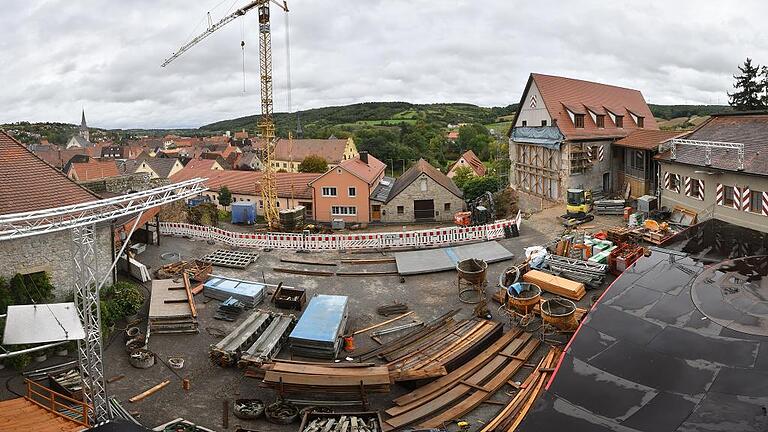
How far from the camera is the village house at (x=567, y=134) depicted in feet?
103

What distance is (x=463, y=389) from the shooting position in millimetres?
12492

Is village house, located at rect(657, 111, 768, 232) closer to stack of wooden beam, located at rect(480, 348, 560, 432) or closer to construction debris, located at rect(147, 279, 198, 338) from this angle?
stack of wooden beam, located at rect(480, 348, 560, 432)

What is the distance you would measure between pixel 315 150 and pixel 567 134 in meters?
52.5

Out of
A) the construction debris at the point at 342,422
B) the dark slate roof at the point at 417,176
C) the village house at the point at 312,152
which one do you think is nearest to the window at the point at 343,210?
the dark slate roof at the point at 417,176

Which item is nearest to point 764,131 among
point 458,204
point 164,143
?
point 458,204

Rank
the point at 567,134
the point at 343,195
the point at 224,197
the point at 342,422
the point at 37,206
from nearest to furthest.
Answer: the point at 342,422
the point at 37,206
the point at 567,134
the point at 343,195
the point at 224,197

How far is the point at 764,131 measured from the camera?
74.7 ft

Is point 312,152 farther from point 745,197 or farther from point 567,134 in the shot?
point 745,197

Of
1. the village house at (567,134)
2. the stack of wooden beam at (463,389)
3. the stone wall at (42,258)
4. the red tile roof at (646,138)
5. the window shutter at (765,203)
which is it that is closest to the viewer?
the stack of wooden beam at (463,389)

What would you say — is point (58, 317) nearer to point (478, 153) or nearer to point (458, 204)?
point (458, 204)

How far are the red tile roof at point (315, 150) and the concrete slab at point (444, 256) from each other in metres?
53.0

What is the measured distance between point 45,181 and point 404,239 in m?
15.5

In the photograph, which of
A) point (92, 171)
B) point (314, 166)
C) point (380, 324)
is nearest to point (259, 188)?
point (314, 166)

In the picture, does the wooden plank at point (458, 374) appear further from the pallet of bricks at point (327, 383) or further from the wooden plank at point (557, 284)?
the wooden plank at point (557, 284)
